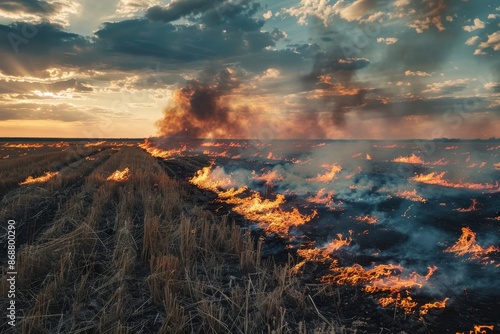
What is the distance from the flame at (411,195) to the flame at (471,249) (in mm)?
5178

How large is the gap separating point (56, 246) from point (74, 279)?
4.53 feet

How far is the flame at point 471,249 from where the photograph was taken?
761 centimetres

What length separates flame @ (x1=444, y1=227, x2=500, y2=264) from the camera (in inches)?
299

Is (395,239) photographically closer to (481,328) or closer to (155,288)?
(481,328)

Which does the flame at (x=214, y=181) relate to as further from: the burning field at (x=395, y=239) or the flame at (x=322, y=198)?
the flame at (x=322, y=198)

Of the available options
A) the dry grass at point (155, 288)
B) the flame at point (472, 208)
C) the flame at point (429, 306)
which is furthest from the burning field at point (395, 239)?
the dry grass at point (155, 288)

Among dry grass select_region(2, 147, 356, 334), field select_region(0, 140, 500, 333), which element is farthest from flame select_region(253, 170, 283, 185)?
dry grass select_region(2, 147, 356, 334)

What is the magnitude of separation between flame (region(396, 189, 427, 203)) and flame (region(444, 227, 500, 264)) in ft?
17.0

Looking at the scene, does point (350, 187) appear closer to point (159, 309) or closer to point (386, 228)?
point (386, 228)

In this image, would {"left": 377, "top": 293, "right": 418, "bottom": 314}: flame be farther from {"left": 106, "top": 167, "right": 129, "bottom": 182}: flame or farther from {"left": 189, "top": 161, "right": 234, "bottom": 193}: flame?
{"left": 106, "top": 167, "right": 129, "bottom": 182}: flame

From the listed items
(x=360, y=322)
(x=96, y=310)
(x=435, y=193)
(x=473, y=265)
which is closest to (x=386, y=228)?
(x=473, y=265)

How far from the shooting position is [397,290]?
5.94 metres

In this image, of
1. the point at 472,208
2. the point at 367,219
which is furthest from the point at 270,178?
the point at 472,208

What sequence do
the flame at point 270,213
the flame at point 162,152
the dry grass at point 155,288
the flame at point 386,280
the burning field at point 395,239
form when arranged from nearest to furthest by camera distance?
1. the dry grass at point 155,288
2. the flame at point 386,280
3. the burning field at point 395,239
4. the flame at point 270,213
5. the flame at point 162,152
